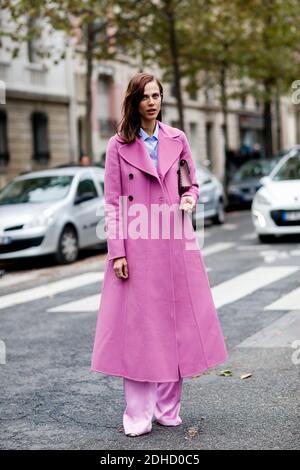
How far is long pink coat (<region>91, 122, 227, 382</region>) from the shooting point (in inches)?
190

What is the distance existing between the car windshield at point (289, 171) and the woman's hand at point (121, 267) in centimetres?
1156

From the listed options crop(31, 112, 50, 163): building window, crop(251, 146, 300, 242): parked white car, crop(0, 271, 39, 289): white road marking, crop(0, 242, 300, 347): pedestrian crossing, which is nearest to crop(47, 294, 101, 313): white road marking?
crop(0, 242, 300, 347): pedestrian crossing

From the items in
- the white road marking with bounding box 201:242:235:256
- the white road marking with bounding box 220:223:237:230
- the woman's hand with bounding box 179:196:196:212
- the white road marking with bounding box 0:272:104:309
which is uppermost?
the woman's hand with bounding box 179:196:196:212

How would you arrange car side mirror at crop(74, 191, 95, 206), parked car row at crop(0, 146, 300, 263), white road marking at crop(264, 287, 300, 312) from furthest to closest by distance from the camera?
car side mirror at crop(74, 191, 95, 206) < parked car row at crop(0, 146, 300, 263) < white road marking at crop(264, 287, 300, 312)

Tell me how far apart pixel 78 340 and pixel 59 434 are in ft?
9.53

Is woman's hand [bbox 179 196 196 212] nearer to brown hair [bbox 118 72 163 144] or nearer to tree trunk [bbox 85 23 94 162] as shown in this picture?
brown hair [bbox 118 72 163 144]

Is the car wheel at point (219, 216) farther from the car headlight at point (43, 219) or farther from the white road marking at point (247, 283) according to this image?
the white road marking at point (247, 283)

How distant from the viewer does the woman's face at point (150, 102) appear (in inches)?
191

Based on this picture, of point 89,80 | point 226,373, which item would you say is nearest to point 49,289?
point 226,373

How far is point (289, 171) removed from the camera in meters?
16.5

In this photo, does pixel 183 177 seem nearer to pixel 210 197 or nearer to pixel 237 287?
pixel 237 287

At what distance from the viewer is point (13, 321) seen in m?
9.16

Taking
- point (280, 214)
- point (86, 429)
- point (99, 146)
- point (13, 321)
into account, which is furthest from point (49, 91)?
point (86, 429)

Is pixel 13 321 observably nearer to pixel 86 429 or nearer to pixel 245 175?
pixel 86 429
